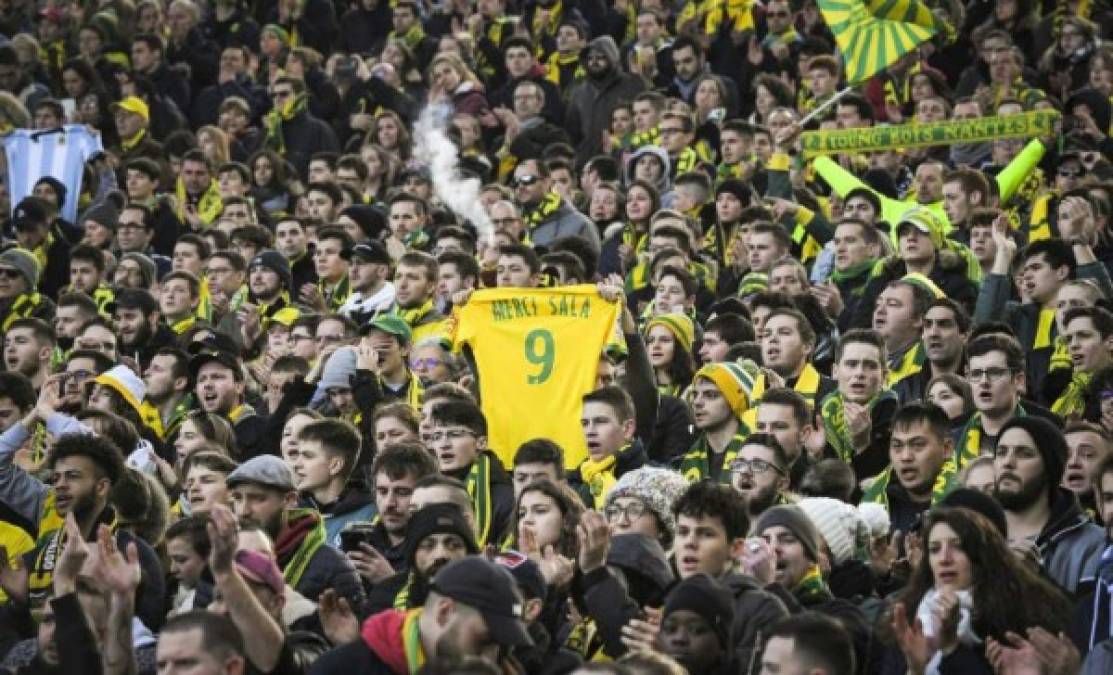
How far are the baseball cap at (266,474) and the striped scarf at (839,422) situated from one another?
2.54 metres

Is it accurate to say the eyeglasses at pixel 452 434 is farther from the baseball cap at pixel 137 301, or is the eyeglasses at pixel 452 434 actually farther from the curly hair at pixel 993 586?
the baseball cap at pixel 137 301

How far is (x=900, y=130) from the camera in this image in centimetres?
1473

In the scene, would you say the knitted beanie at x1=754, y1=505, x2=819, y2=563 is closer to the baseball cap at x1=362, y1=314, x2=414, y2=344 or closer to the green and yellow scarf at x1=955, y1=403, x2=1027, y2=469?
the green and yellow scarf at x1=955, y1=403, x2=1027, y2=469

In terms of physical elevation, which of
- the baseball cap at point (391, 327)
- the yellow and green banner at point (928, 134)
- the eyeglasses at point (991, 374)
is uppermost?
the yellow and green banner at point (928, 134)

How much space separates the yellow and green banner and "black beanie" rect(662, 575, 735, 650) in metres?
8.18

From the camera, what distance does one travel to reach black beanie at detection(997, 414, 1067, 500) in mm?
8125

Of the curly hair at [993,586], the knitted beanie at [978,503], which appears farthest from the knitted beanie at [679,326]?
the curly hair at [993,586]

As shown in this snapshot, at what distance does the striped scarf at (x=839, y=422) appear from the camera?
986 cm

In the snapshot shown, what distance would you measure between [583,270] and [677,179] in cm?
177

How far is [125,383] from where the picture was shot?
11.5m

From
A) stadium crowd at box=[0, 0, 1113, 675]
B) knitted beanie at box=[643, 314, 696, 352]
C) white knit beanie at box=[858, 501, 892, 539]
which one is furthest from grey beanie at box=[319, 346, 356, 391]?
white knit beanie at box=[858, 501, 892, 539]

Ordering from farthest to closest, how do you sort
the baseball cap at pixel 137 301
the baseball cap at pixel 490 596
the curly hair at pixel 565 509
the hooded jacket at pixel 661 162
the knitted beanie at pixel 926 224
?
the hooded jacket at pixel 661 162 → the baseball cap at pixel 137 301 → the knitted beanie at pixel 926 224 → the curly hair at pixel 565 509 → the baseball cap at pixel 490 596

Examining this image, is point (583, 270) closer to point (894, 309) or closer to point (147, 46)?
point (894, 309)

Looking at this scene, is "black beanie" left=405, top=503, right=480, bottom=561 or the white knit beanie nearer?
"black beanie" left=405, top=503, right=480, bottom=561
